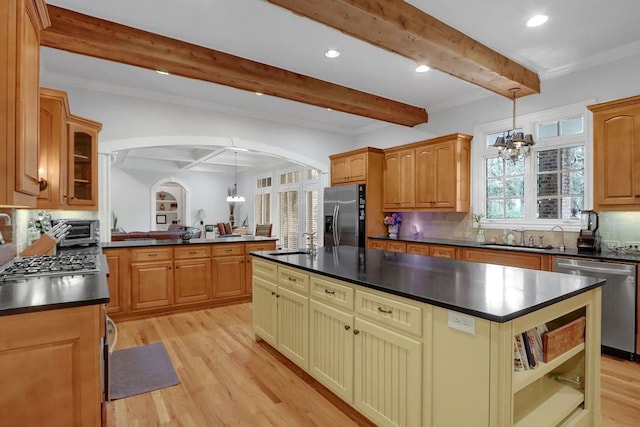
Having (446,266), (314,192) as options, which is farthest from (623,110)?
(314,192)

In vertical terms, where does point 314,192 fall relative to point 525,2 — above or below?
below

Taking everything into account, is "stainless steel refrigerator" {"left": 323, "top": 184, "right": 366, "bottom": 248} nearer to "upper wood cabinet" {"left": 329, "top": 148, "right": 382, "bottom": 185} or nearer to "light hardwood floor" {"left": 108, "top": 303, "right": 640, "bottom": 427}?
"upper wood cabinet" {"left": 329, "top": 148, "right": 382, "bottom": 185}

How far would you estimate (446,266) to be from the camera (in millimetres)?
2514

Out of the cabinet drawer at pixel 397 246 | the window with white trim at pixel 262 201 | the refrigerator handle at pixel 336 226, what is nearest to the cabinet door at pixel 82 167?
the refrigerator handle at pixel 336 226

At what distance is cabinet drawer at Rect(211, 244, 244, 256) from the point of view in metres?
4.72

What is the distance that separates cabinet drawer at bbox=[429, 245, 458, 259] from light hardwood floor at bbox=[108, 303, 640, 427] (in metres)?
1.75

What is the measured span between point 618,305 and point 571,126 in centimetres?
210

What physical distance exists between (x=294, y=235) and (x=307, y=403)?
6.77 metres

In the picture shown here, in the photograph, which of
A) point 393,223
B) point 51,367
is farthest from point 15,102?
point 393,223

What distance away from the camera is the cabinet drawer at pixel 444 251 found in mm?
4391

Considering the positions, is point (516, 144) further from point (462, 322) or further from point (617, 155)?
point (462, 322)

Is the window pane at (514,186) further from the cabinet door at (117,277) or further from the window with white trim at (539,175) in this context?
the cabinet door at (117,277)

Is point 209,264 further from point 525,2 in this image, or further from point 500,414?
point 525,2

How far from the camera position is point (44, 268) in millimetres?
2225
